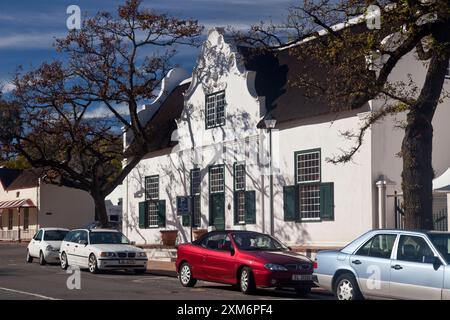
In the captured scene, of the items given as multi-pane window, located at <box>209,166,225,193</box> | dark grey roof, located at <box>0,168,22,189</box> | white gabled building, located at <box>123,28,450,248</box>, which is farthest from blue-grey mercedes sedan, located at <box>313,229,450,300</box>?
dark grey roof, located at <box>0,168,22,189</box>

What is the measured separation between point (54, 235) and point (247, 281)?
1527cm

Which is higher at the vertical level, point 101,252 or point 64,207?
point 64,207

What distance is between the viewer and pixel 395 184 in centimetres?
2564

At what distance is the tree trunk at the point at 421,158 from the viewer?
20.0m

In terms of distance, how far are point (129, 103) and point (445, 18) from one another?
65.3 feet

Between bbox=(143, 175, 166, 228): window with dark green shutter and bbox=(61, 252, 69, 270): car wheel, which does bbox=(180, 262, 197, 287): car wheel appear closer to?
bbox=(61, 252, 69, 270): car wheel

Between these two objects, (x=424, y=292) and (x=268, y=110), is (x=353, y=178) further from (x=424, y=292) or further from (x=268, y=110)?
(x=424, y=292)

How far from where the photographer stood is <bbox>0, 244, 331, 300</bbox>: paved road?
707 inches

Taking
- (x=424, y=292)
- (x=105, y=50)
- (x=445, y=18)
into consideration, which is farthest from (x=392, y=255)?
(x=105, y=50)

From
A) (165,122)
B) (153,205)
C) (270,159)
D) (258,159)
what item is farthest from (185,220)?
(270,159)

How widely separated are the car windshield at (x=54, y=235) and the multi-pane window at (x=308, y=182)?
9935 millimetres

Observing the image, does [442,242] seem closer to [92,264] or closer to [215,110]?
[92,264]

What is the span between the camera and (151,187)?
3894 cm
